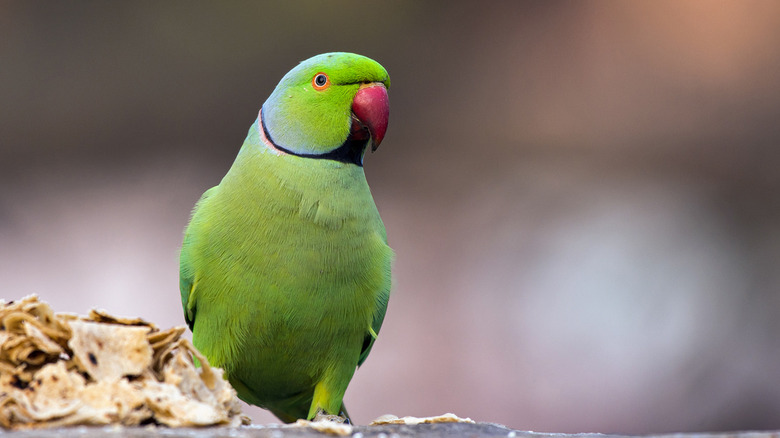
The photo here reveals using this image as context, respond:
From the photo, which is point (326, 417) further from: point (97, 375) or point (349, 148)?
point (97, 375)

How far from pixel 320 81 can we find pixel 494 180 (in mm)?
2337

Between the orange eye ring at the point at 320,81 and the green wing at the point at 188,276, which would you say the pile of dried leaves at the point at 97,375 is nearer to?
the green wing at the point at 188,276

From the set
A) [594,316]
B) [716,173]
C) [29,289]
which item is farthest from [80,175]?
[716,173]

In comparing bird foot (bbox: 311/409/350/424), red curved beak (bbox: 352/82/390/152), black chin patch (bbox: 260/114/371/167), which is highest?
red curved beak (bbox: 352/82/390/152)

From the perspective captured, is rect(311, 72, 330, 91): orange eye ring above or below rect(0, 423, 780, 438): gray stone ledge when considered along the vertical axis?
above

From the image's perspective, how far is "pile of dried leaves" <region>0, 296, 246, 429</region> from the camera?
1.23m

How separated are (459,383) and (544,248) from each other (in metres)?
0.85

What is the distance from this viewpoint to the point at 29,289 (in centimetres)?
395

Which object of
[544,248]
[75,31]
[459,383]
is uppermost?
[75,31]

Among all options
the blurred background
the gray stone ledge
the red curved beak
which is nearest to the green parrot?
the red curved beak

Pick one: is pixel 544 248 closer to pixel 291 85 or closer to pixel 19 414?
pixel 291 85

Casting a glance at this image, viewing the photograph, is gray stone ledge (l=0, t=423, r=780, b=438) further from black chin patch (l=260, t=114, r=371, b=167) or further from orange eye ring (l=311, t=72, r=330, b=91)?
orange eye ring (l=311, t=72, r=330, b=91)

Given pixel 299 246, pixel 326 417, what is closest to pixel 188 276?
pixel 299 246

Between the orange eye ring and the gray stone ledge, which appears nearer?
the gray stone ledge
